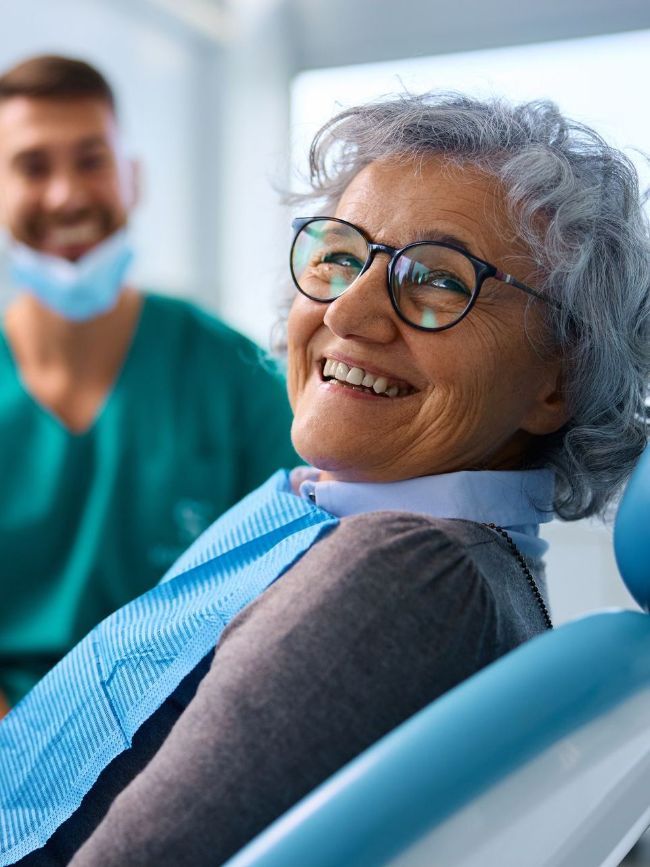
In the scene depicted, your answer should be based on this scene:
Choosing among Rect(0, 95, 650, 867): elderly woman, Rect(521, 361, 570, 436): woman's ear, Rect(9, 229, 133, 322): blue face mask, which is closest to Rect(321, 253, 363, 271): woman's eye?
Rect(0, 95, 650, 867): elderly woman

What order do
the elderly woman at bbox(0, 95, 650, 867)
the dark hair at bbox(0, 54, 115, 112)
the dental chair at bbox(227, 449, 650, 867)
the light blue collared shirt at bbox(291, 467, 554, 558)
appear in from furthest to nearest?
the dark hair at bbox(0, 54, 115, 112) → the light blue collared shirt at bbox(291, 467, 554, 558) → the elderly woman at bbox(0, 95, 650, 867) → the dental chair at bbox(227, 449, 650, 867)

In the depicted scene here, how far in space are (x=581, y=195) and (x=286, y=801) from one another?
0.70 metres

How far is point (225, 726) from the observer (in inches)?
30.1

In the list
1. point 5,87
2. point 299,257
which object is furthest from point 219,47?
point 299,257

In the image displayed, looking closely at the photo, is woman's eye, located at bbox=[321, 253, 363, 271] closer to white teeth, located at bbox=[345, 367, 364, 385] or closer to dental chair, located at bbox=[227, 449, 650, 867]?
white teeth, located at bbox=[345, 367, 364, 385]

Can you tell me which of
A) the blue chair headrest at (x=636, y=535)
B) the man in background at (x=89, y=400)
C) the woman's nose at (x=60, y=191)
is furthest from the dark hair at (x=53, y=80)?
the blue chair headrest at (x=636, y=535)

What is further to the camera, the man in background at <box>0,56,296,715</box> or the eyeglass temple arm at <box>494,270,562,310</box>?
the man in background at <box>0,56,296,715</box>

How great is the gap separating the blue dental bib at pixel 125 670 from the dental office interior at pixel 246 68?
5.28 ft

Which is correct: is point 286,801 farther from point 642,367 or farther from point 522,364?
point 642,367

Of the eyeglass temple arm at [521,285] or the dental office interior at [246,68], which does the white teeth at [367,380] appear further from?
the dental office interior at [246,68]

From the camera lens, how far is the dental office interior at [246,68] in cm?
295

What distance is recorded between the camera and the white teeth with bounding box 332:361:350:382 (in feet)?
3.78

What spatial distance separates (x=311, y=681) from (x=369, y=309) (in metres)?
0.46

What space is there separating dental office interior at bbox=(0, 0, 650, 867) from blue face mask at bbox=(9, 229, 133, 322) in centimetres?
21
